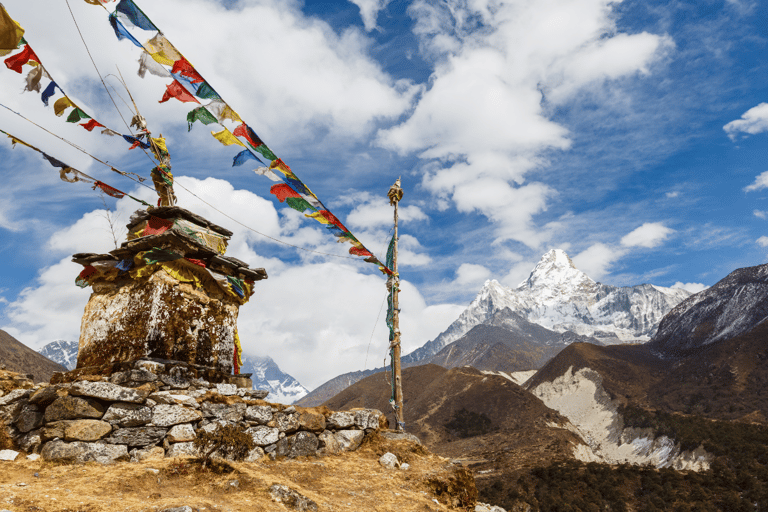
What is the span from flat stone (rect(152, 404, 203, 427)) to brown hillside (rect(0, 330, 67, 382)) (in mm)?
59921

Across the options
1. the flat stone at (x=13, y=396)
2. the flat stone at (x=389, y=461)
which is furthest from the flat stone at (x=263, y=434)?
the flat stone at (x=13, y=396)

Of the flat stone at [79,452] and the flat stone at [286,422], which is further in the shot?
the flat stone at [286,422]

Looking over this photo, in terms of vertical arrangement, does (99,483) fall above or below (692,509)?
above

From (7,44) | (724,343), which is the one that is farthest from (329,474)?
(724,343)

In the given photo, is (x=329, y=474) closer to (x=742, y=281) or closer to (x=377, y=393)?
(x=377, y=393)

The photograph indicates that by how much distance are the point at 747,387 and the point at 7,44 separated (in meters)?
59.5

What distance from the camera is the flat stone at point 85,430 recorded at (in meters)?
5.20

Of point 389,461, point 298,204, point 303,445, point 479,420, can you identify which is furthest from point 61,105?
point 479,420

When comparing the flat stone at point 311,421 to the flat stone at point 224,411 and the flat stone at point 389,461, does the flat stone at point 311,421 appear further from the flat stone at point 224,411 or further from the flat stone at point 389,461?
the flat stone at point 389,461

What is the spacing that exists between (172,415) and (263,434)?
1353mm

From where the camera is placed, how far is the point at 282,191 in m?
8.80

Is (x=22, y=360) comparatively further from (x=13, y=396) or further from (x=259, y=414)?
(x=259, y=414)

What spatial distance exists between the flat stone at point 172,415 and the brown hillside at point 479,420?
66.0 feet

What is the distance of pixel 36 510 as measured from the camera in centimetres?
378
